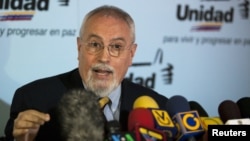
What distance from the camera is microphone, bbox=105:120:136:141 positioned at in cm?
83

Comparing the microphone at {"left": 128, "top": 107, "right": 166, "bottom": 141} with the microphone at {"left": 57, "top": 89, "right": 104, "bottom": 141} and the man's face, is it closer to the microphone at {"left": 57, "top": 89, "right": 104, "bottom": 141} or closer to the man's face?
the microphone at {"left": 57, "top": 89, "right": 104, "bottom": 141}

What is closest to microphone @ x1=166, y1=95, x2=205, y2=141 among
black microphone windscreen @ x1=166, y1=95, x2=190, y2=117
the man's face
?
black microphone windscreen @ x1=166, y1=95, x2=190, y2=117

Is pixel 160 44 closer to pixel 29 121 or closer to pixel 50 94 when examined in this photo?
pixel 50 94

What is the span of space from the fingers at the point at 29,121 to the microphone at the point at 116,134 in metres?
0.14

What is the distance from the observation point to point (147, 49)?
2039 mm

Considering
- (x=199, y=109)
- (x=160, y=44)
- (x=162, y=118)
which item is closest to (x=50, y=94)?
(x=199, y=109)

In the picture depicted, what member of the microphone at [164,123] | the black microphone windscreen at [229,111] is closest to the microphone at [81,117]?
the microphone at [164,123]

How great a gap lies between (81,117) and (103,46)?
0.47m

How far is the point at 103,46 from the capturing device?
1.29 metres

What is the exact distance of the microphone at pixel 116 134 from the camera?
83 centimetres

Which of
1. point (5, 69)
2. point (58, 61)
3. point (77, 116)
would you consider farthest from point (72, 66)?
point (77, 116)

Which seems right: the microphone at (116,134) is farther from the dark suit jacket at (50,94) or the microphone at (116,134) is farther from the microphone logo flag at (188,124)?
the dark suit jacket at (50,94)

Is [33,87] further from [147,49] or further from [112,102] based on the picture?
[147,49]

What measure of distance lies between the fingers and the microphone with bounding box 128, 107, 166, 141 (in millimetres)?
187
